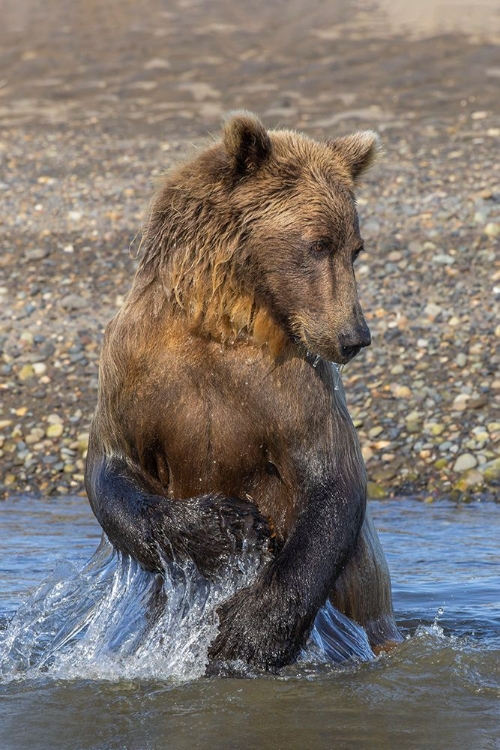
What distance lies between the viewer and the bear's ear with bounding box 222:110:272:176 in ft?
16.4

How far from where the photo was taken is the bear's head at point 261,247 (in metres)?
5.00

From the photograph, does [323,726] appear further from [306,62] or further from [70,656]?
[306,62]

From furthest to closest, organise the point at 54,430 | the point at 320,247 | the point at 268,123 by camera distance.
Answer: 1. the point at 268,123
2. the point at 54,430
3. the point at 320,247

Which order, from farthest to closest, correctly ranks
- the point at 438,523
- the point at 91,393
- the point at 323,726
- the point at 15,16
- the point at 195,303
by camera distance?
the point at 15,16 → the point at 91,393 → the point at 438,523 → the point at 195,303 → the point at 323,726

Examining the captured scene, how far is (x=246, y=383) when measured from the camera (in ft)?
17.0

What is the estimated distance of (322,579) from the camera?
5.07m

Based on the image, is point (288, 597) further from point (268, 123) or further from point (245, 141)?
point (268, 123)

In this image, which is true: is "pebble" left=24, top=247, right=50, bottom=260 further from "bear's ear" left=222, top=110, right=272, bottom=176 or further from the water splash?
"bear's ear" left=222, top=110, right=272, bottom=176

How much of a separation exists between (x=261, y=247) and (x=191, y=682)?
1.59 meters

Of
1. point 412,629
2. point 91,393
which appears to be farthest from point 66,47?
point 412,629

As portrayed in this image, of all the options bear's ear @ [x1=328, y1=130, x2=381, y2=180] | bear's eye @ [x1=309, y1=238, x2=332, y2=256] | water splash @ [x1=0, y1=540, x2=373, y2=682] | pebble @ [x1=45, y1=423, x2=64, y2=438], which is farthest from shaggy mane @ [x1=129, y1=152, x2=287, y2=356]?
pebble @ [x1=45, y1=423, x2=64, y2=438]

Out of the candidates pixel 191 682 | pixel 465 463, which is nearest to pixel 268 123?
pixel 465 463

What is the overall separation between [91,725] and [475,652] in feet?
5.61

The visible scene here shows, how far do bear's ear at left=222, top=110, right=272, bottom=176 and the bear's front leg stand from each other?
1235 mm
